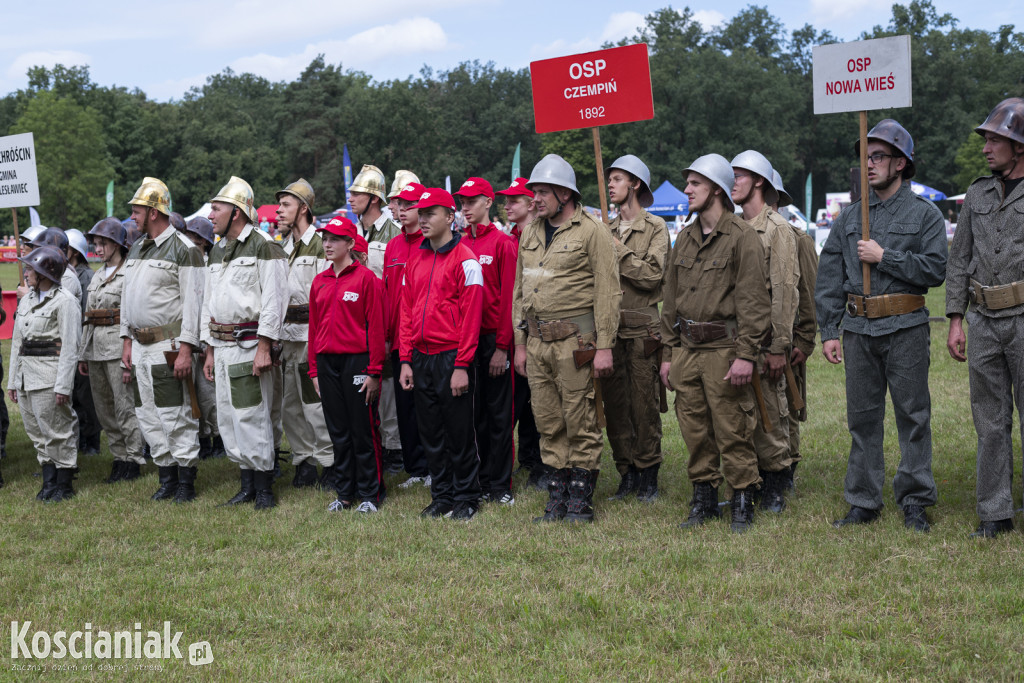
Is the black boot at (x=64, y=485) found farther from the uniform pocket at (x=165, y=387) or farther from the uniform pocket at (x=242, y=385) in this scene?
the uniform pocket at (x=242, y=385)

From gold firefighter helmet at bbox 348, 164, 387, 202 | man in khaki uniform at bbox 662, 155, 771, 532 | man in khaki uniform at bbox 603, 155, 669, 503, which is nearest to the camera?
man in khaki uniform at bbox 662, 155, 771, 532

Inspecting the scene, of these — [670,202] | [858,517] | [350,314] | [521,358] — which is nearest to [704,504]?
[858,517]

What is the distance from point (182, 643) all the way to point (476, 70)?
99629mm

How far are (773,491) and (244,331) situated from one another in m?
4.25

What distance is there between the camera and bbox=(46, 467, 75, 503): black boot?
25.8 ft

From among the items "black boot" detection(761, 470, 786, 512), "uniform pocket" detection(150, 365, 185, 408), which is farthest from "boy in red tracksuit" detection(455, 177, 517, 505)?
"uniform pocket" detection(150, 365, 185, 408)

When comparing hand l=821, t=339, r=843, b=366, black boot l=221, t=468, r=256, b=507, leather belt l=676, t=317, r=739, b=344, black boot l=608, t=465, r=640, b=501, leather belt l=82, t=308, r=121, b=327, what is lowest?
black boot l=608, t=465, r=640, b=501

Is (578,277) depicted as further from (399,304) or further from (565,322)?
(399,304)

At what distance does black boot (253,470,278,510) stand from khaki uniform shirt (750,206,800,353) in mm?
4062

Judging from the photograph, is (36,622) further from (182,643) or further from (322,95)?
(322,95)

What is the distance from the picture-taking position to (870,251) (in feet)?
19.2

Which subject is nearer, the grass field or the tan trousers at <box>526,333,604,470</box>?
the grass field

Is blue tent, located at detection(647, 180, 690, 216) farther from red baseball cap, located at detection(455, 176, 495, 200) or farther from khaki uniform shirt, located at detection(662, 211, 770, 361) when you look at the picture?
khaki uniform shirt, located at detection(662, 211, 770, 361)

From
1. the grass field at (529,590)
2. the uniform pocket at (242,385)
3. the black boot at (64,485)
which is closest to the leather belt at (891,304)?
the grass field at (529,590)
